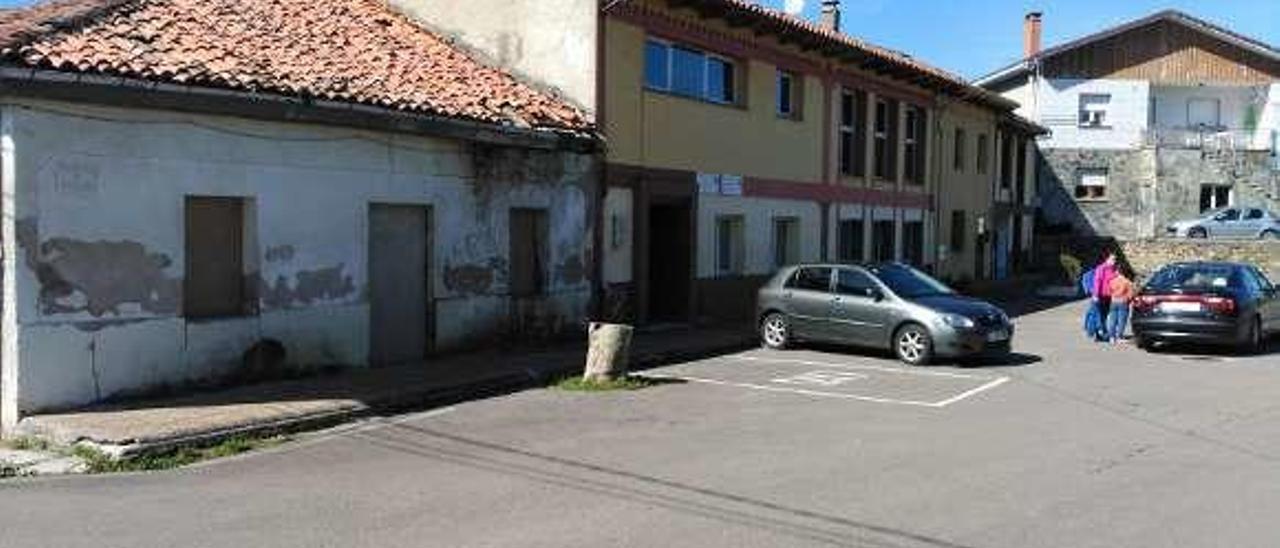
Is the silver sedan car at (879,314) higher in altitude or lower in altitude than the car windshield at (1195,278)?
lower

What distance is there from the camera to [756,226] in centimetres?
2400

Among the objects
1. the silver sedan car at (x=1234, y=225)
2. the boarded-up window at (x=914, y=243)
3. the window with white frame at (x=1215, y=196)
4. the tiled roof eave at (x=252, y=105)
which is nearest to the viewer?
the tiled roof eave at (x=252, y=105)

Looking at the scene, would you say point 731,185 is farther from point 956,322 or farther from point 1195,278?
point 1195,278

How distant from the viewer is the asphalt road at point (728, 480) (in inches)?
295

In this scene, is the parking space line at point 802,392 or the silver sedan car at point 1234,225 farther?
the silver sedan car at point 1234,225

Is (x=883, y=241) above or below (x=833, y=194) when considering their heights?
below

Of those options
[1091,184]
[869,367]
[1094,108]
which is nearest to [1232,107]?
[1094,108]

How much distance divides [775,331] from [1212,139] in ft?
121

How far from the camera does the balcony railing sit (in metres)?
49.5

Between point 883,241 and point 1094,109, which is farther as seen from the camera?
point 1094,109

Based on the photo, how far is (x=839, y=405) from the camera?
13531 mm

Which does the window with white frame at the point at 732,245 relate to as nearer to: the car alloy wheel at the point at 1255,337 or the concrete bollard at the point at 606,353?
the car alloy wheel at the point at 1255,337

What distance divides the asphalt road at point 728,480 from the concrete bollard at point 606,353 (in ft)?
2.35

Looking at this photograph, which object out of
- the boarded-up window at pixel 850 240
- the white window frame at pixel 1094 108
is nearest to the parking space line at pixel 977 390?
the boarded-up window at pixel 850 240
